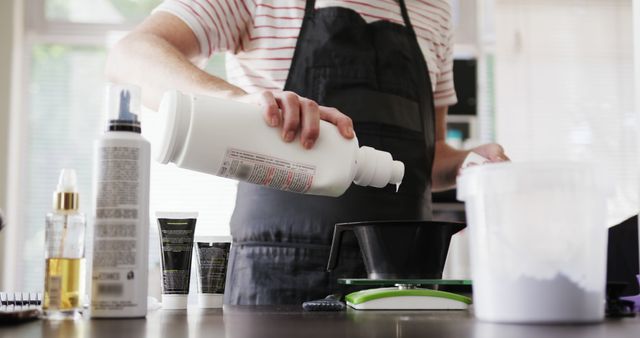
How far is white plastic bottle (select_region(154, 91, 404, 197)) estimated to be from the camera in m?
0.71

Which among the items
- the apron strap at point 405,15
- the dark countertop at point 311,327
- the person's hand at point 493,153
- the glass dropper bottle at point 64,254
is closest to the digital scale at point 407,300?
the dark countertop at point 311,327

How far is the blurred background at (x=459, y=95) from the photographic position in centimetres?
321

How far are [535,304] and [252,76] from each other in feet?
2.50

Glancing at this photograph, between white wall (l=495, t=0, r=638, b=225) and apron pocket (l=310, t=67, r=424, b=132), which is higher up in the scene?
white wall (l=495, t=0, r=638, b=225)

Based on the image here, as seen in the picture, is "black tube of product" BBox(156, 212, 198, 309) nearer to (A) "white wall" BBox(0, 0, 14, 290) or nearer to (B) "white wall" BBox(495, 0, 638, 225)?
(A) "white wall" BBox(0, 0, 14, 290)

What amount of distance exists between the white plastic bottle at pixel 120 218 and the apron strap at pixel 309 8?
623mm

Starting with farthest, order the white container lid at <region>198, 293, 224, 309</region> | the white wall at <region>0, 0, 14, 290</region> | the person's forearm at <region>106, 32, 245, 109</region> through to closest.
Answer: the white wall at <region>0, 0, 14, 290</region>
the person's forearm at <region>106, 32, 245, 109</region>
the white container lid at <region>198, 293, 224, 309</region>

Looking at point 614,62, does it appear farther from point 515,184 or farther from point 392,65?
point 515,184

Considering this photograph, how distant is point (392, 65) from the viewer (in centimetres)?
127

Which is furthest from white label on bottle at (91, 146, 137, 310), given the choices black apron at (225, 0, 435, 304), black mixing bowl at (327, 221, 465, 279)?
black apron at (225, 0, 435, 304)

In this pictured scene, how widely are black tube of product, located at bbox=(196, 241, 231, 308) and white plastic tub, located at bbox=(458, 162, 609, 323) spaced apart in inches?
15.0

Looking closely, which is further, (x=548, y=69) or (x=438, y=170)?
(x=548, y=69)

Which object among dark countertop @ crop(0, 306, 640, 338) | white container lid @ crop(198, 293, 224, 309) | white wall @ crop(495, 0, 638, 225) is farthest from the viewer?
white wall @ crop(495, 0, 638, 225)

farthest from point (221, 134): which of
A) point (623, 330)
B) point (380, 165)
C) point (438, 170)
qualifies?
point (438, 170)
